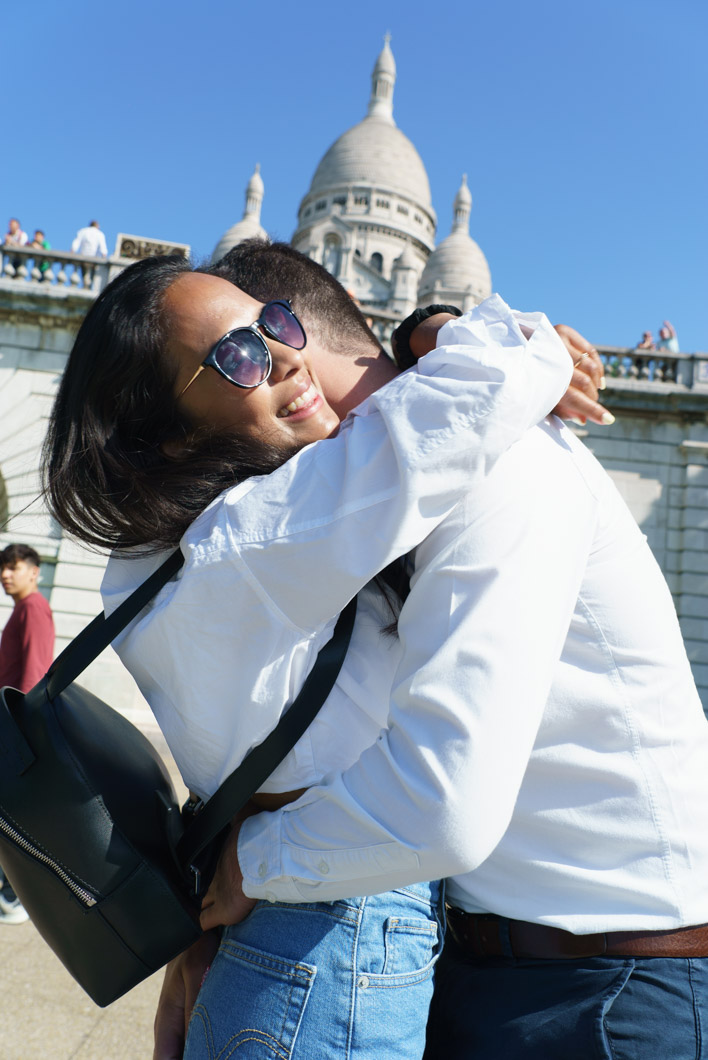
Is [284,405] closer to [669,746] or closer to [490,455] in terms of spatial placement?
[490,455]

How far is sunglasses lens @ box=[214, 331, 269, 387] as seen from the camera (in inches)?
53.4

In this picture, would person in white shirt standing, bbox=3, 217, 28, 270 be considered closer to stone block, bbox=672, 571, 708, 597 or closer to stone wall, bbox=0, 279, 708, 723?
stone wall, bbox=0, 279, 708, 723

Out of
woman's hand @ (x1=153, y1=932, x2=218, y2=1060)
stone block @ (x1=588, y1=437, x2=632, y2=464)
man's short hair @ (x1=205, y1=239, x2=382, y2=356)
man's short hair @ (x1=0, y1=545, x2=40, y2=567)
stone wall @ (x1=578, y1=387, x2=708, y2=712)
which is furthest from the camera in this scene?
stone block @ (x1=588, y1=437, x2=632, y2=464)

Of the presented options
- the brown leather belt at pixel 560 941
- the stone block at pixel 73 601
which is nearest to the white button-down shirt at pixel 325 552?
the brown leather belt at pixel 560 941

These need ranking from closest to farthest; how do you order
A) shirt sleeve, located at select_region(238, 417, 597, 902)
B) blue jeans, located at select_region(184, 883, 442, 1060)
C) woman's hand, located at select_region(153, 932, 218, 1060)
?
shirt sleeve, located at select_region(238, 417, 597, 902) → blue jeans, located at select_region(184, 883, 442, 1060) → woman's hand, located at select_region(153, 932, 218, 1060)

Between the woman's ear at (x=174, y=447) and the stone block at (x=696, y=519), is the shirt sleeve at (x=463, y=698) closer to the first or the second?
the woman's ear at (x=174, y=447)

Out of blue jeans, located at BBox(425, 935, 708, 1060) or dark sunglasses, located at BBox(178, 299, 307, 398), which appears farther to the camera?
dark sunglasses, located at BBox(178, 299, 307, 398)

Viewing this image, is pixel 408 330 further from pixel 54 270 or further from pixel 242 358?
→ pixel 54 270

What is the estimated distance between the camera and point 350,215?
171 feet

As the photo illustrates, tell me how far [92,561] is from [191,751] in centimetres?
1063

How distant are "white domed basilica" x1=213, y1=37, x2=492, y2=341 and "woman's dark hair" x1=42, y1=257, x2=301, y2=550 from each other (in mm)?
40382

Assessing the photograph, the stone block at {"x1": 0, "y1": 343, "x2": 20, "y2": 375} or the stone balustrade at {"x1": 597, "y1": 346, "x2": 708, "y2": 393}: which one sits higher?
the stone balustrade at {"x1": 597, "y1": 346, "x2": 708, "y2": 393}

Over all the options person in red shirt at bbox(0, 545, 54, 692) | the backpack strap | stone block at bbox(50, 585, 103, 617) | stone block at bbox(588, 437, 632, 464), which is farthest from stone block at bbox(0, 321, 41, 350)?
the backpack strap

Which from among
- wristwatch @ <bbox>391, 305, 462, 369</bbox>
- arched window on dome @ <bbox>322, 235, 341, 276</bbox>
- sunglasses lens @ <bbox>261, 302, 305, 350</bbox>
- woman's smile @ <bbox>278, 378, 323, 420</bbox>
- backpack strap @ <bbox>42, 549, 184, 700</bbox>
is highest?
arched window on dome @ <bbox>322, 235, 341, 276</bbox>
